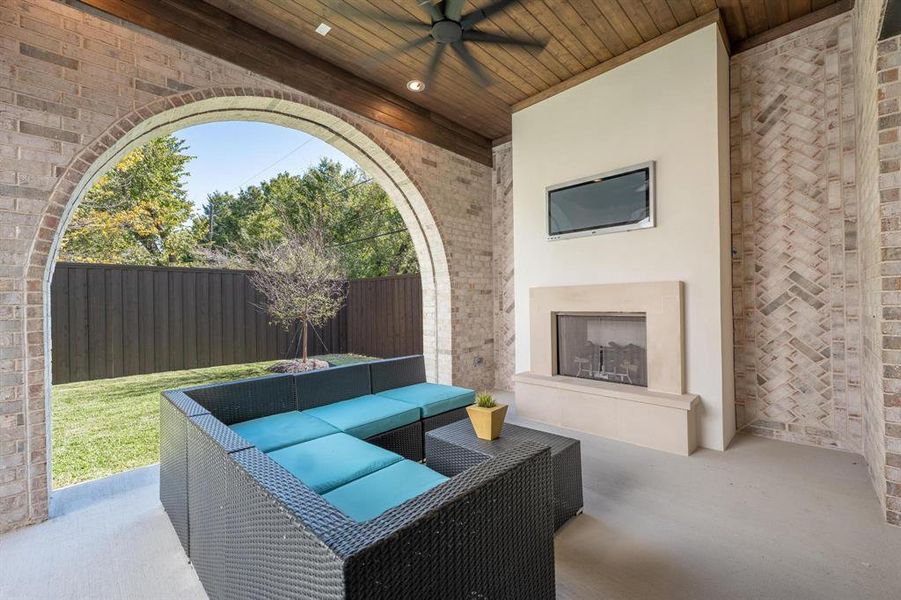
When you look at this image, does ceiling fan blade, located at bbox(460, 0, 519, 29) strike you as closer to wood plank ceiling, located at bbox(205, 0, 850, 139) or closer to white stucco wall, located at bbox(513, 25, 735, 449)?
wood plank ceiling, located at bbox(205, 0, 850, 139)

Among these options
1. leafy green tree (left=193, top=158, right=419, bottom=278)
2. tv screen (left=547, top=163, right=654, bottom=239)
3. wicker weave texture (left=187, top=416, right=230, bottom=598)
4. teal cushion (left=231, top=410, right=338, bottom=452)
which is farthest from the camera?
leafy green tree (left=193, top=158, right=419, bottom=278)

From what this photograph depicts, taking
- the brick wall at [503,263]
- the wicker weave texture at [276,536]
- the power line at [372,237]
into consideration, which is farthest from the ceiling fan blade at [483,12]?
the power line at [372,237]

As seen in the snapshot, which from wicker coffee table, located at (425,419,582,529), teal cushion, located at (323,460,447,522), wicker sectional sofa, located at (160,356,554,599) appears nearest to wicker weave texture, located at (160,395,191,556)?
wicker sectional sofa, located at (160,356,554,599)

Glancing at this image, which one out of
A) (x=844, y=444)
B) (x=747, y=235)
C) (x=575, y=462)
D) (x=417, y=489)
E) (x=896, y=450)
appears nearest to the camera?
(x=417, y=489)

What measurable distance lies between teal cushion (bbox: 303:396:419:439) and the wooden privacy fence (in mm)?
3723

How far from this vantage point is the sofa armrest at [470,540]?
885 mm

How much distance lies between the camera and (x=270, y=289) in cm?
681

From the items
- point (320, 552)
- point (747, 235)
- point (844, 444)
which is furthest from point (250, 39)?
point (844, 444)

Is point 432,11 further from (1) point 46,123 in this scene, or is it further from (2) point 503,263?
(2) point 503,263

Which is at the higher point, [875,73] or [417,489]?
[875,73]

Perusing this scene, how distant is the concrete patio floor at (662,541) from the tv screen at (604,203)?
2.13 m

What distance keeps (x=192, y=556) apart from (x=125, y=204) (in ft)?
31.7

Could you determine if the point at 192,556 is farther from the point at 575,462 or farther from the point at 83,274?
the point at 83,274

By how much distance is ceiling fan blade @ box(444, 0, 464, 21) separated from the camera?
274 cm
